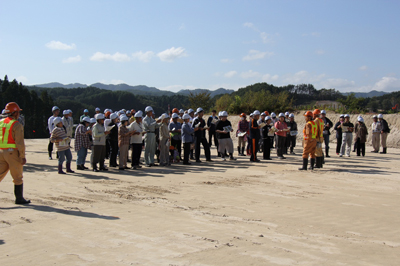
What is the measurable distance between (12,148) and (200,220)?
4.11m

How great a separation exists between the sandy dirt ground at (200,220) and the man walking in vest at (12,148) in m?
0.48

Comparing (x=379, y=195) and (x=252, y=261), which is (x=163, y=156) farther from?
(x=252, y=261)

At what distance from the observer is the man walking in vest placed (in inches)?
288

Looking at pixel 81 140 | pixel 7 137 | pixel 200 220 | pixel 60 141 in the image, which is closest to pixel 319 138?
pixel 200 220

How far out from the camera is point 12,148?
7.32 metres

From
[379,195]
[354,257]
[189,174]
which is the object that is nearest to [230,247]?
[354,257]

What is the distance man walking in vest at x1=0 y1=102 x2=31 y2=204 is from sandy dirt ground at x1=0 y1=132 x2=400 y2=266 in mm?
485

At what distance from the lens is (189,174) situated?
1166 cm

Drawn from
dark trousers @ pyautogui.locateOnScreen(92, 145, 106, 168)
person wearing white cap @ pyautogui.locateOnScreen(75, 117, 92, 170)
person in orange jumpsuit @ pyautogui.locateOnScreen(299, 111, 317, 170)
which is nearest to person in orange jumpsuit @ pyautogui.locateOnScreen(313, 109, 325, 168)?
person in orange jumpsuit @ pyautogui.locateOnScreen(299, 111, 317, 170)

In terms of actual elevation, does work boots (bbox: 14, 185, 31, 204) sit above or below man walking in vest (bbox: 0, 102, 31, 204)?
below

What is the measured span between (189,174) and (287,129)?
20.6 feet

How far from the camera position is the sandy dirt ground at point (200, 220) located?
4750mm

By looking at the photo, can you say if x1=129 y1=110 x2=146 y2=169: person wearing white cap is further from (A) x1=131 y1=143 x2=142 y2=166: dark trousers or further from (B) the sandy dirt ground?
(B) the sandy dirt ground

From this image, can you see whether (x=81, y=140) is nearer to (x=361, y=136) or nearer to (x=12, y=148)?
(x=12, y=148)
